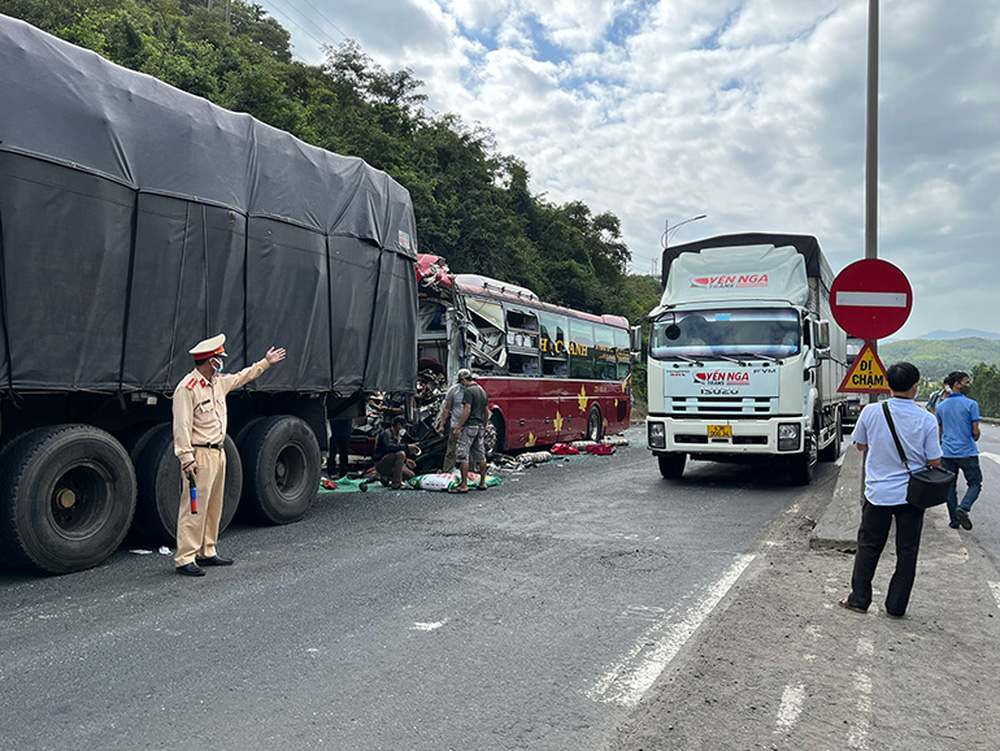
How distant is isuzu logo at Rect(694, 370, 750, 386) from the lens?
38.5ft

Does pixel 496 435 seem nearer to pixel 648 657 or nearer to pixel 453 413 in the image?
pixel 453 413

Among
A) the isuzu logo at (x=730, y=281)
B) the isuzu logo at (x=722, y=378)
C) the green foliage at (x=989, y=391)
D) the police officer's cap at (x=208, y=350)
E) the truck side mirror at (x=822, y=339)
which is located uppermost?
the isuzu logo at (x=730, y=281)

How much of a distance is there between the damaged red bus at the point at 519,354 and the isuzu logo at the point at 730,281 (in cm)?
372

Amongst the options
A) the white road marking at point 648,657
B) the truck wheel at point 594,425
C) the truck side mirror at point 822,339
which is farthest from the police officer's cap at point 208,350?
the truck wheel at point 594,425

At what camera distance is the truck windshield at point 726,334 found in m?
11.9

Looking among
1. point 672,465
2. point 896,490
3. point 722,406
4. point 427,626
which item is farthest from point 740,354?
point 427,626

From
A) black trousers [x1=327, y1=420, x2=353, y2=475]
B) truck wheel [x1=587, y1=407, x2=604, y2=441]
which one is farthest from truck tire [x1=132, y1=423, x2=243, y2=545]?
truck wheel [x1=587, y1=407, x2=604, y2=441]

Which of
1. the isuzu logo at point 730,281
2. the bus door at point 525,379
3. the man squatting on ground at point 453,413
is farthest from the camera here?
the bus door at point 525,379

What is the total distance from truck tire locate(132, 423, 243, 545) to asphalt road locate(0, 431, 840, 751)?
350 millimetres

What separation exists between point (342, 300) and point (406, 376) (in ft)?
5.80

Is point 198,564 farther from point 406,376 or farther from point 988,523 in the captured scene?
point 988,523

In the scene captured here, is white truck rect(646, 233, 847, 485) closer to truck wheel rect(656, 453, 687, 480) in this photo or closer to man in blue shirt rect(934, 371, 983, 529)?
truck wheel rect(656, 453, 687, 480)

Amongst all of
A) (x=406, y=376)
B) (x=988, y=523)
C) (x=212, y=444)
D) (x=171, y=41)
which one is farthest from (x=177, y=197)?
(x=171, y=41)

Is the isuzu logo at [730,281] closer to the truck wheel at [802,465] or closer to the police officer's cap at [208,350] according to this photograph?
the truck wheel at [802,465]
